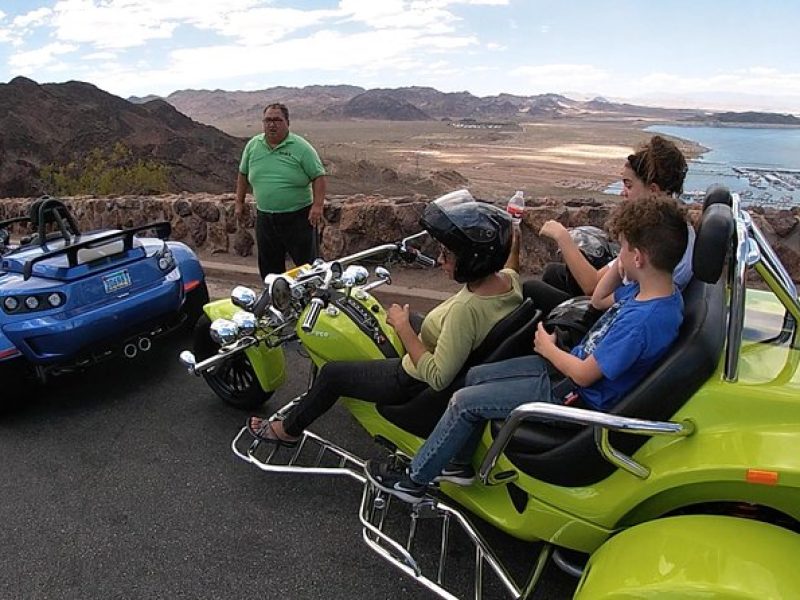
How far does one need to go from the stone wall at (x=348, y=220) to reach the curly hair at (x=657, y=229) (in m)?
3.15

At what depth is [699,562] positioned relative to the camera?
1773mm

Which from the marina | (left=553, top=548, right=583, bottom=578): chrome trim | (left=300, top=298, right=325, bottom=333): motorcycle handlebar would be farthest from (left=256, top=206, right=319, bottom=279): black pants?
(left=553, top=548, right=583, bottom=578): chrome trim

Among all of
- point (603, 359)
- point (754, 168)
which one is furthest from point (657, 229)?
point (754, 168)

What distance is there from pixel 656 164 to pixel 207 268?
5.23 meters

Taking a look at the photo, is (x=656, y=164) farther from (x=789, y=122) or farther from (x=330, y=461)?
(x=789, y=122)

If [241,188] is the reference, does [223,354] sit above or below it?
below

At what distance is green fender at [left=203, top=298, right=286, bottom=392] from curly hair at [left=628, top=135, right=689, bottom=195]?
2.01 m

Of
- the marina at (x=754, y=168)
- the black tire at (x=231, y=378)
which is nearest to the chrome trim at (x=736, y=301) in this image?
the black tire at (x=231, y=378)

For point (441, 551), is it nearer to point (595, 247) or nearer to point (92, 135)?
point (595, 247)

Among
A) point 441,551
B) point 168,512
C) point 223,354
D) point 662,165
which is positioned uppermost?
point 662,165

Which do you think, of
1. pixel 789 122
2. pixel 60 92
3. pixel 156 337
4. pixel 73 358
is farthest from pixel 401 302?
pixel 60 92

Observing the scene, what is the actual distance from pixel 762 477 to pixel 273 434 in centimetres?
209

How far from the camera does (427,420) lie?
2740mm

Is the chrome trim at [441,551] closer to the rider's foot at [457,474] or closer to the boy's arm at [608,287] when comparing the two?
the rider's foot at [457,474]
